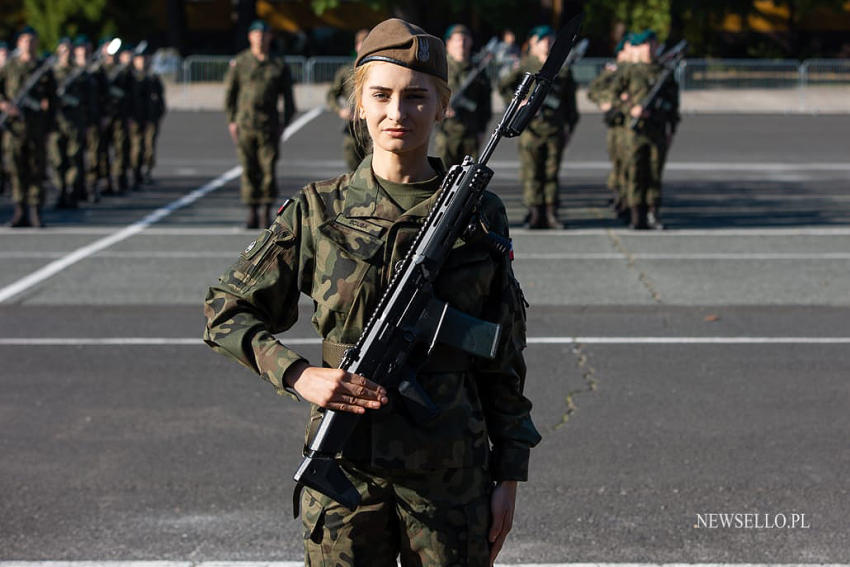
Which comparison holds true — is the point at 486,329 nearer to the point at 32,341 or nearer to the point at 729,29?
the point at 32,341

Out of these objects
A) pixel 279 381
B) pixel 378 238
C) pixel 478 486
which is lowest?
pixel 478 486

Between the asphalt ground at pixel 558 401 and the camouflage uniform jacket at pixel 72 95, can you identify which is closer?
the asphalt ground at pixel 558 401

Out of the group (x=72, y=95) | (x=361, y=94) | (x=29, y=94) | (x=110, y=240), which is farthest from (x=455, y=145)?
(x=361, y=94)

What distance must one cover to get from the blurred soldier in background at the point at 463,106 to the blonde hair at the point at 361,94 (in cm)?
1082

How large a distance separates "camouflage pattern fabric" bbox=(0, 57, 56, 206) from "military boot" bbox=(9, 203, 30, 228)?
8cm

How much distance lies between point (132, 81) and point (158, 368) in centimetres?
1063

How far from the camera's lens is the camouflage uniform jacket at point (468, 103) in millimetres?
14258

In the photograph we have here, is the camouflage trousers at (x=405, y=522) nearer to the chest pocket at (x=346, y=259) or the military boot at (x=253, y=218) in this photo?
the chest pocket at (x=346, y=259)

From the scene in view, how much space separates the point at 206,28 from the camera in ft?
166

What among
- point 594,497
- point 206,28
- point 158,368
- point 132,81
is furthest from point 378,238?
point 206,28

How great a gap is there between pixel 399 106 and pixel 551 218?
11591 millimetres

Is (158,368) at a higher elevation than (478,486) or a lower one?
lower

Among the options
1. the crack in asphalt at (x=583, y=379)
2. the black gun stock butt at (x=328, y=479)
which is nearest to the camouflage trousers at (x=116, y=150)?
the crack in asphalt at (x=583, y=379)

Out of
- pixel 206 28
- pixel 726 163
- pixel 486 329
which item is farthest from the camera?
pixel 206 28
